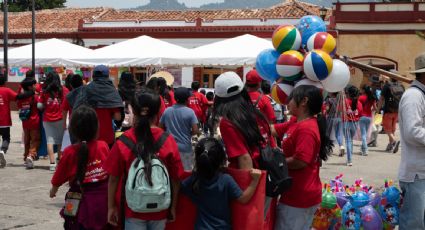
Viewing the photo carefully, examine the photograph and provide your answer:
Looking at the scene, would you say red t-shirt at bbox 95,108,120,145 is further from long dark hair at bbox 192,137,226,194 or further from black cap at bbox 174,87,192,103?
long dark hair at bbox 192,137,226,194

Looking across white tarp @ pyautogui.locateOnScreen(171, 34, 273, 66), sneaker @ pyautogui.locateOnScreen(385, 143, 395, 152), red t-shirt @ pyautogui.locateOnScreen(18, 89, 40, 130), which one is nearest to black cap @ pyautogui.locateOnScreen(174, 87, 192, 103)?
red t-shirt @ pyautogui.locateOnScreen(18, 89, 40, 130)

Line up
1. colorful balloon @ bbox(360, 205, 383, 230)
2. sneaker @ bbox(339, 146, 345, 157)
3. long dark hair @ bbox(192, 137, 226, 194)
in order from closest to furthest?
long dark hair @ bbox(192, 137, 226, 194) < colorful balloon @ bbox(360, 205, 383, 230) < sneaker @ bbox(339, 146, 345, 157)

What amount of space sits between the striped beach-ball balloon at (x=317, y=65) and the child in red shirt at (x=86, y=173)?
6.07 ft

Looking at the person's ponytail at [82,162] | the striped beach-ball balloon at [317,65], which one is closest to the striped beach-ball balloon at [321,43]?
the striped beach-ball balloon at [317,65]

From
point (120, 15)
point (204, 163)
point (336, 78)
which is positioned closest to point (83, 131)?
point (204, 163)

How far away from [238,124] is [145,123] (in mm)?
605

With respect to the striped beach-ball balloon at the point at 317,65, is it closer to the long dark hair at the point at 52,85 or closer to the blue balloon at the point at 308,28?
the blue balloon at the point at 308,28

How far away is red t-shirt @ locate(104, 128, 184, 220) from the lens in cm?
468

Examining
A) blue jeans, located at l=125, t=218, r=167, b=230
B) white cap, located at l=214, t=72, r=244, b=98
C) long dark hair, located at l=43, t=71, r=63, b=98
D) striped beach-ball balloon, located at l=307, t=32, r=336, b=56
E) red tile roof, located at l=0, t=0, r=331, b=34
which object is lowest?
blue jeans, located at l=125, t=218, r=167, b=230

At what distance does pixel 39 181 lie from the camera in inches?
428

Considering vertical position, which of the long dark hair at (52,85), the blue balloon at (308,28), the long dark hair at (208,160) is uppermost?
the blue balloon at (308,28)

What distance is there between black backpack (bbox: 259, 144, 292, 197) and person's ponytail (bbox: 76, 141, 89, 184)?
4.00 feet

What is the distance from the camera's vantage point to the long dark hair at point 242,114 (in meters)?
4.72

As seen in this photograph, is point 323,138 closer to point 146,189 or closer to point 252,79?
point 146,189
